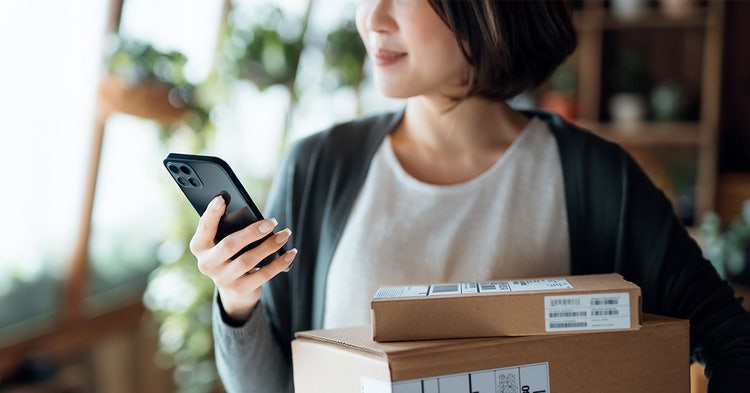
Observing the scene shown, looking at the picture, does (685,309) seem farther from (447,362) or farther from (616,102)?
(616,102)

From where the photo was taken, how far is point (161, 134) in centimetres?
292

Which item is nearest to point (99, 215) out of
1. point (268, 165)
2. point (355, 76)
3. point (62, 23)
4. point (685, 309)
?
point (62, 23)

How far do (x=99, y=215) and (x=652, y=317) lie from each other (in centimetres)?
259

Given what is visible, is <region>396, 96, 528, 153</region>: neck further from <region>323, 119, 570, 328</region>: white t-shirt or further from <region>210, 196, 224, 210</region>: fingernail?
<region>210, 196, 224, 210</region>: fingernail

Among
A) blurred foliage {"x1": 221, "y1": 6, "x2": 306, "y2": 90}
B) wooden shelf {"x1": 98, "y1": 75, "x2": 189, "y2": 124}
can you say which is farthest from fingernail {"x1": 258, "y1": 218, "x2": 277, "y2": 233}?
blurred foliage {"x1": 221, "y1": 6, "x2": 306, "y2": 90}

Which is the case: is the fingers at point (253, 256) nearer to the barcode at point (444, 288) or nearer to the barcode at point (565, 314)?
the barcode at point (444, 288)

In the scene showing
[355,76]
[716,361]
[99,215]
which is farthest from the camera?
[355,76]

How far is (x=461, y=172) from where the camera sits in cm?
114

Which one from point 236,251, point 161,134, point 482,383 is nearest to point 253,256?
point 236,251

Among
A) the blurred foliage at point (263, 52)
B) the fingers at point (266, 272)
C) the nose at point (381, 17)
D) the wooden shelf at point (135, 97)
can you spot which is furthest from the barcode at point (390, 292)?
the blurred foliage at point (263, 52)

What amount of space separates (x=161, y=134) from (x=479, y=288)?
2.25 metres

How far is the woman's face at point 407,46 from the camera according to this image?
3.37 ft

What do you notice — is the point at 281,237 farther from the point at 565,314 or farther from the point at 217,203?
the point at 565,314

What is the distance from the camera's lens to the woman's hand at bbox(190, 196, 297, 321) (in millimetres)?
867
